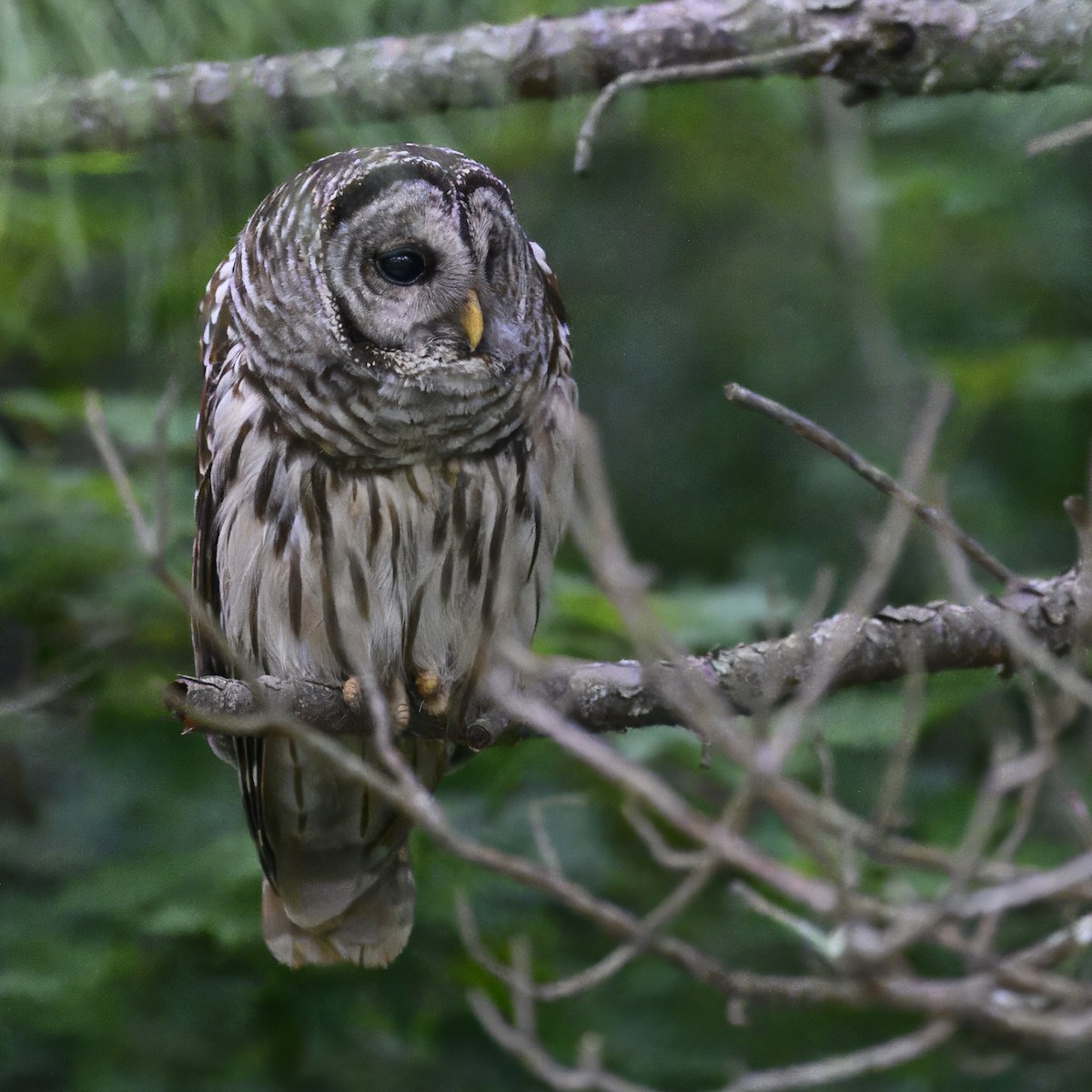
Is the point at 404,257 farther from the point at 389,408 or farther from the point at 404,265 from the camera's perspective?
the point at 389,408

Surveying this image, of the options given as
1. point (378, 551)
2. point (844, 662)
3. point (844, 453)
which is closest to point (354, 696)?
point (378, 551)

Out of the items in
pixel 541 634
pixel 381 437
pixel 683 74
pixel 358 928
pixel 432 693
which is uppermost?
pixel 683 74

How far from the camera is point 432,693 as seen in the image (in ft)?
8.91

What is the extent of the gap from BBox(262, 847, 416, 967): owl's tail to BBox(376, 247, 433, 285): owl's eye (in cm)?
132

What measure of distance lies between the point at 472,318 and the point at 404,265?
6.2 inches

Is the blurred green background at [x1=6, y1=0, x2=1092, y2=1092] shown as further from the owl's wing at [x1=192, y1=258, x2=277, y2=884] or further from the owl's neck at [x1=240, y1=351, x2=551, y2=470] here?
the owl's neck at [x1=240, y1=351, x2=551, y2=470]

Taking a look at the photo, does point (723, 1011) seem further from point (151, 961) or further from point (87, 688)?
point (87, 688)

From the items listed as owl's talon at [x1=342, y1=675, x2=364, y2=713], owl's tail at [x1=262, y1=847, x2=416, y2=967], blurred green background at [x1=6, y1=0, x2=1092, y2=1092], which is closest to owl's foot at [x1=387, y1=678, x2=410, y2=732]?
owl's talon at [x1=342, y1=675, x2=364, y2=713]

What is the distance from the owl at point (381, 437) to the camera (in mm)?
2518

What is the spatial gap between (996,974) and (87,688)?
250 cm

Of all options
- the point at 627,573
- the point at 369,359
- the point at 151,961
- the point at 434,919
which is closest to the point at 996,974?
the point at 627,573

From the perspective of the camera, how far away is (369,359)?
2.60 meters

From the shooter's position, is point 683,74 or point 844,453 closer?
point 844,453

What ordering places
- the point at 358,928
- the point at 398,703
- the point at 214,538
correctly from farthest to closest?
1. the point at 358,928
2. the point at 214,538
3. the point at 398,703
